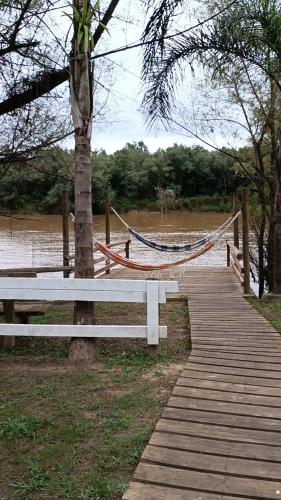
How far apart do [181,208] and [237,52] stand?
1379 inches

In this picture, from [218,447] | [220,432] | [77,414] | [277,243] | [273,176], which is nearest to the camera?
[218,447]

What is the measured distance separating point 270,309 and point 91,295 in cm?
285

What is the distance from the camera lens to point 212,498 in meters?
1.71

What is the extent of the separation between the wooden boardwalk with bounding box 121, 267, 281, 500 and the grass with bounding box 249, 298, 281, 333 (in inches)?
29.2

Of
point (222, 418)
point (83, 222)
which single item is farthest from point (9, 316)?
point (222, 418)

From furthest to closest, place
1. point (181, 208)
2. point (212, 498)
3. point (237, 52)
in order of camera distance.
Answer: point (181, 208) → point (237, 52) → point (212, 498)

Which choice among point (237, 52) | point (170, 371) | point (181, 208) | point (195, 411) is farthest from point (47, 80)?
point (181, 208)

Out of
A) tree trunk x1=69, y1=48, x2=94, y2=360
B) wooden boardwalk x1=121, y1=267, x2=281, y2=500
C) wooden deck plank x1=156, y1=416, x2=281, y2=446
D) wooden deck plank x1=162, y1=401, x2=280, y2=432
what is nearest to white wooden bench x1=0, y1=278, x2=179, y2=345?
tree trunk x1=69, y1=48, x2=94, y2=360

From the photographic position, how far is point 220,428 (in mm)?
2250

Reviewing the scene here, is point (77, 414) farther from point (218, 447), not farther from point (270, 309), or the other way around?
Answer: point (270, 309)

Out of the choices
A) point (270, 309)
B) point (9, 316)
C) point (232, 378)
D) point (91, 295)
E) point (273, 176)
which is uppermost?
point (273, 176)

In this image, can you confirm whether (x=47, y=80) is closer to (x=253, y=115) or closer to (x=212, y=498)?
(x=212, y=498)

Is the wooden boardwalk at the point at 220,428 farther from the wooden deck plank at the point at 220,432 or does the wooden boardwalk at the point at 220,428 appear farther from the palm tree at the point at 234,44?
the palm tree at the point at 234,44

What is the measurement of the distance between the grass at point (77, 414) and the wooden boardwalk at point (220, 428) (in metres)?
0.10
